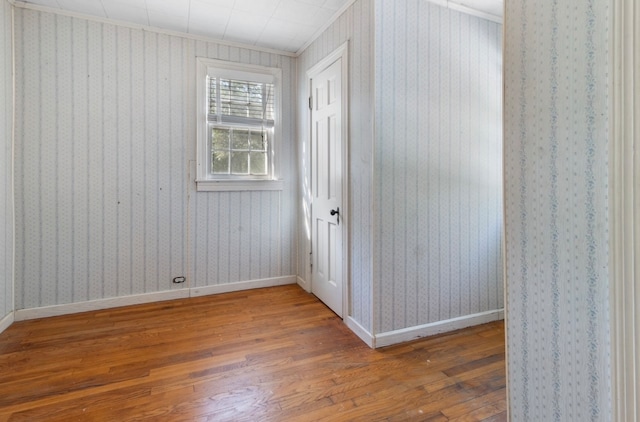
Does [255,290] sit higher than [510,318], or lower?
lower

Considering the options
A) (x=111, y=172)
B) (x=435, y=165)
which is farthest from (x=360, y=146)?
(x=111, y=172)

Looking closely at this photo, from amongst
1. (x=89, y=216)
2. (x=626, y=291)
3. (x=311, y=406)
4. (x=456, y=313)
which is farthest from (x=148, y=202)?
(x=626, y=291)

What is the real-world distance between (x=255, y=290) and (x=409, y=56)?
8.64 feet

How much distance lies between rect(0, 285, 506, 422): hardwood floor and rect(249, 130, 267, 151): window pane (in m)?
1.71

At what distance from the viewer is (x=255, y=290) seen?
11.5ft

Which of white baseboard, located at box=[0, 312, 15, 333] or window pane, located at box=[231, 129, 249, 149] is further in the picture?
window pane, located at box=[231, 129, 249, 149]

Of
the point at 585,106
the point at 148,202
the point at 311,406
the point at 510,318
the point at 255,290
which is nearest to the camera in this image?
the point at 585,106

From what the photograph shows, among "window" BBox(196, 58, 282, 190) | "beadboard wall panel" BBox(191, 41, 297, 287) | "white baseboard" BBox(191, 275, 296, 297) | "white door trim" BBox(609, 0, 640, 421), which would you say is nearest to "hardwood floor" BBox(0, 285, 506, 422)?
"white baseboard" BBox(191, 275, 296, 297)

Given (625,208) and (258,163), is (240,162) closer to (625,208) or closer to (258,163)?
(258,163)

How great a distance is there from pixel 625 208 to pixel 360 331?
1869mm

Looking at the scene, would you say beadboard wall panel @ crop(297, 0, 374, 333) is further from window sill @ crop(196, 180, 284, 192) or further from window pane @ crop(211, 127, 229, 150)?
window pane @ crop(211, 127, 229, 150)

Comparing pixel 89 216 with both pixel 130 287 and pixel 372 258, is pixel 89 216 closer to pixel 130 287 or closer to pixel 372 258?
pixel 130 287

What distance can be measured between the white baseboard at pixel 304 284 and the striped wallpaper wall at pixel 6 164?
249 centimetres

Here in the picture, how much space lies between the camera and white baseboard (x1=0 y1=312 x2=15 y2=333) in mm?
2506
